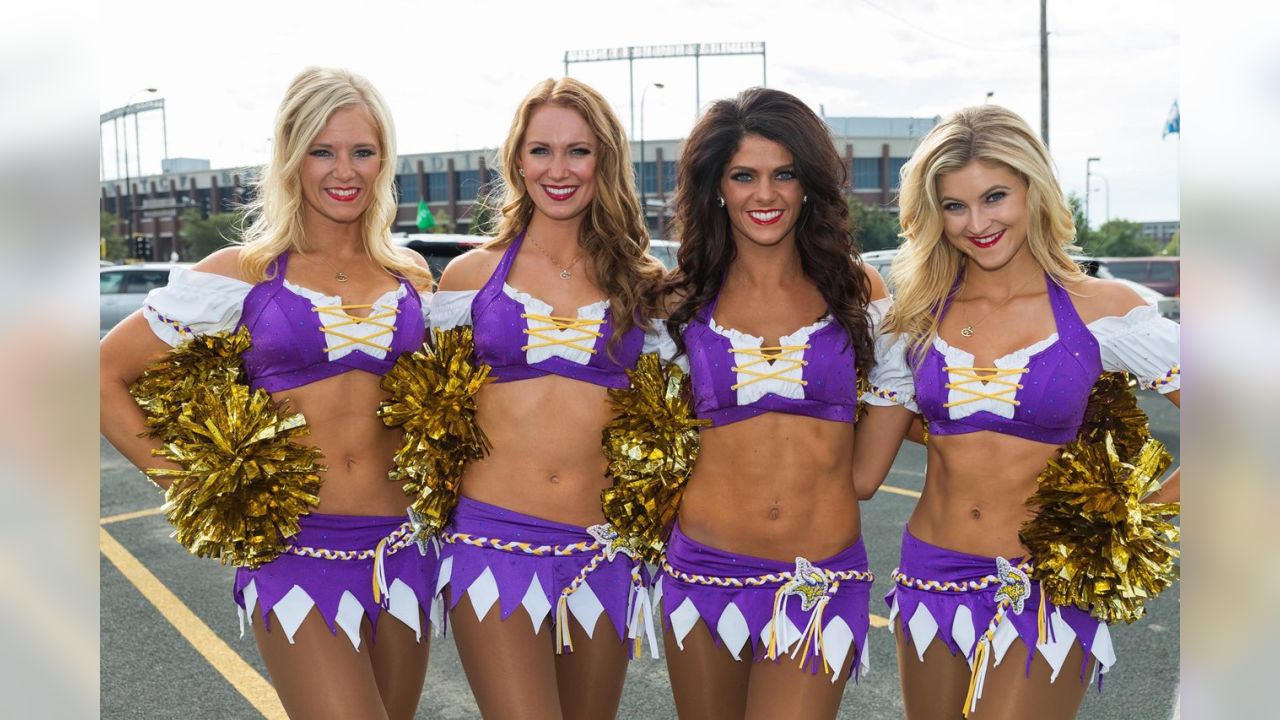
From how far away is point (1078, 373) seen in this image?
2.80 m

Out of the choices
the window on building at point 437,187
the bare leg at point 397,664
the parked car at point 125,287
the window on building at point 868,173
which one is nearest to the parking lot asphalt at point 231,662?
the bare leg at point 397,664

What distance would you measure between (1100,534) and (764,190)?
48.0 inches

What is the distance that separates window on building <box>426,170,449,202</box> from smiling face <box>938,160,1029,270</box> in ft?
229

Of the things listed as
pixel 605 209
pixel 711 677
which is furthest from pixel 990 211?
pixel 711 677

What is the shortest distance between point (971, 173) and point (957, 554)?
0.97m

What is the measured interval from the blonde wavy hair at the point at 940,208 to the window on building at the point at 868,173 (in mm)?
65300

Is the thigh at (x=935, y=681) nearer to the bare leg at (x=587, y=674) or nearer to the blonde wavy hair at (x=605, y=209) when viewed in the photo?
the bare leg at (x=587, y=674)

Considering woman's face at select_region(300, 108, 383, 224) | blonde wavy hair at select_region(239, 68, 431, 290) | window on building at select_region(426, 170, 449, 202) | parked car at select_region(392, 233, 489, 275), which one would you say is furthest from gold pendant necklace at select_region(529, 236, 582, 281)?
window on building at select_region(426, 170, 449, 202)

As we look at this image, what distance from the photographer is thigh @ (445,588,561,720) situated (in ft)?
9.35

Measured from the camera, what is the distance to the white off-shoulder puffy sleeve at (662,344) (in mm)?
3160

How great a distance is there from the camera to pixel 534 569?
9.80ft

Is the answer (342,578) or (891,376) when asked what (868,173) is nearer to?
(891,376)
